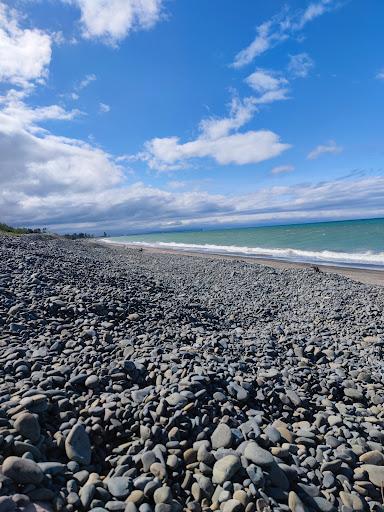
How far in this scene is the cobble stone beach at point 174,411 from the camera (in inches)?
114

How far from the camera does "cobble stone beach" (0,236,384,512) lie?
2889 mm

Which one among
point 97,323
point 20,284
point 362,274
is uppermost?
point 20,284

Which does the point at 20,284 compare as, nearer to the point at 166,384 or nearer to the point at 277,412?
the point at 166,384

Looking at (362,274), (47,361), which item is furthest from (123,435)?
(362,274)

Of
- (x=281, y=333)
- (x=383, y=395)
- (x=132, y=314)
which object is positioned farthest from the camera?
(x=281, y=333)

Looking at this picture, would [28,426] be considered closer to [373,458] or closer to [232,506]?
[232,506]

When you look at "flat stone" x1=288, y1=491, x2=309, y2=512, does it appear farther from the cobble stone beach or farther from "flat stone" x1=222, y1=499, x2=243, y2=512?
"flat stone" x1=222, y1=499, x2=243, y2=512

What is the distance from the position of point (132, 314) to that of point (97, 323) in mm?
1212

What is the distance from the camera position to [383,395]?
529cm

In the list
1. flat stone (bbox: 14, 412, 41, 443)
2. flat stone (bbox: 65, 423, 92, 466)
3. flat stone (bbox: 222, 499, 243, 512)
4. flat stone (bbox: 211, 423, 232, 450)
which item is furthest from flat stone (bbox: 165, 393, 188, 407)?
flat stone (bbox: 14, 412, 41, 443)

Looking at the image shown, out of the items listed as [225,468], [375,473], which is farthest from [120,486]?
[375,473]

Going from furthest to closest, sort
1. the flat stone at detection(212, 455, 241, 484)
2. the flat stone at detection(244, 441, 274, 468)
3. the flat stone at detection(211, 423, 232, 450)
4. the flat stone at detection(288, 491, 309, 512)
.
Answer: the flat stone at detection(211, 423, 232, 450), the flat stone at detection(244, 441, 274, 468), the flat stone at detection(212, 455, 241, 484), the flat stone at detection(288, 491, 309, 512)

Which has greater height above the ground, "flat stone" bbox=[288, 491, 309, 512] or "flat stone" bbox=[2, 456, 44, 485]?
"flat stone" bbox=[2, 456, 44, 485]

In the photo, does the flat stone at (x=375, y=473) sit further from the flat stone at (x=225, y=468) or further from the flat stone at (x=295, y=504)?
the flat stone at (x=225, y=468)
